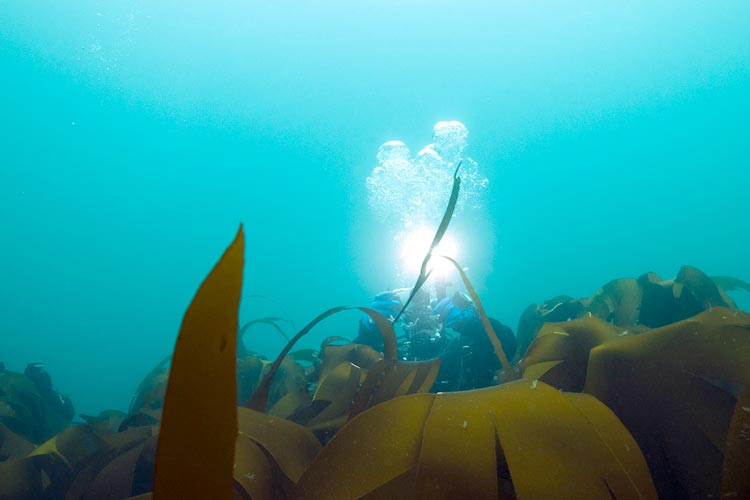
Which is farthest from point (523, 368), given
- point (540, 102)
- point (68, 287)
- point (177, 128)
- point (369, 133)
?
point (68, 287)

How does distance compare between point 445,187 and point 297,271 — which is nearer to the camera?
point 445,187

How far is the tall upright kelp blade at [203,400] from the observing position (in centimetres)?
39

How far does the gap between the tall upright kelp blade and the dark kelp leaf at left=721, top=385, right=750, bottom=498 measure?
81 centimetres

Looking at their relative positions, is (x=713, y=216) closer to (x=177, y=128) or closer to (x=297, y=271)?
(x=297, y=271)

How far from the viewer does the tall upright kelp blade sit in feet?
1.28

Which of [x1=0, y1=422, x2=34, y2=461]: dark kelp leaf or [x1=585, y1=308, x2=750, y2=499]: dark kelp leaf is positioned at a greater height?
[x1=585, y1=308, x2=750, y2=499]: dark kelp leaf

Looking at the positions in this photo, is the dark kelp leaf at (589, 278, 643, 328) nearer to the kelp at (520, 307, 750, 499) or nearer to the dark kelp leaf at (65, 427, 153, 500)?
the kelp at (520, 307, 750, 499)

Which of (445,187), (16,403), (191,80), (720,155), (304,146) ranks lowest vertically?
(16,403)

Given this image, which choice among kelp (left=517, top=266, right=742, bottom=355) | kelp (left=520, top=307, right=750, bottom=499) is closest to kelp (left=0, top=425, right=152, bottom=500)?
kelp (left=520, top=307, right=750, bottom=499)

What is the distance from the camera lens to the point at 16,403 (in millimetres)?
2490

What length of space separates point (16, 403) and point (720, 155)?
288 ft

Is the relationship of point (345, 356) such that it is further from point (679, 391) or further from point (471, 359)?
point (679, 391)

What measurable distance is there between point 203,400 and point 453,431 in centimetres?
56

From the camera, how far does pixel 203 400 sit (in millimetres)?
402
